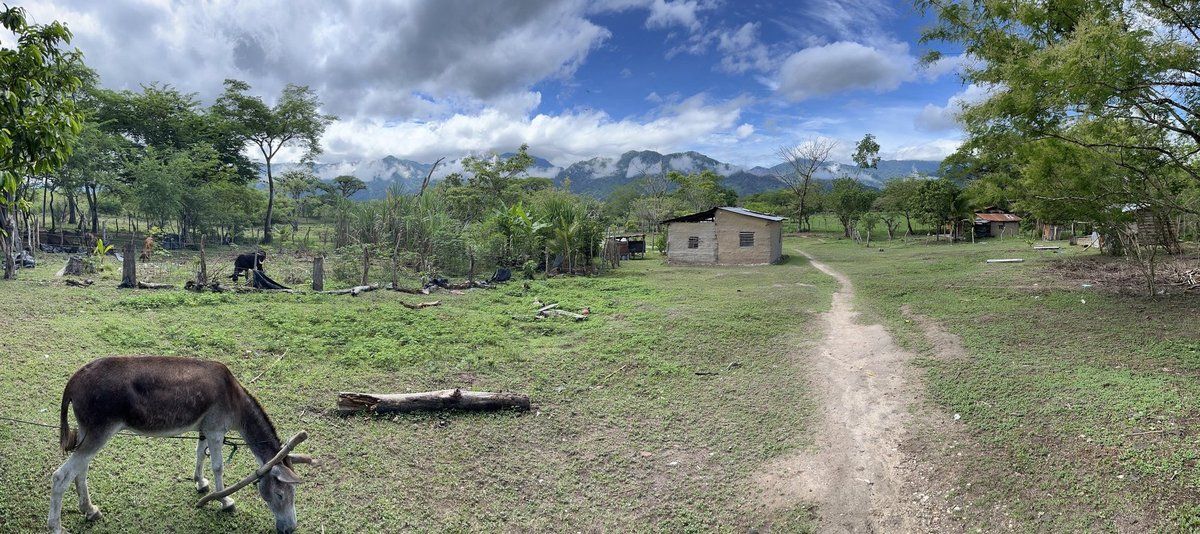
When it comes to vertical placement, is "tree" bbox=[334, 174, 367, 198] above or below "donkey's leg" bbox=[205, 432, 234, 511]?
above

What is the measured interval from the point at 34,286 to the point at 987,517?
1751 cm

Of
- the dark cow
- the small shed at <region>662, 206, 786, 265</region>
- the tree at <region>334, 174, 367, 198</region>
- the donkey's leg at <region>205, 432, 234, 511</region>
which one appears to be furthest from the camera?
the tree at <region>334, 174, 367, 198</region>

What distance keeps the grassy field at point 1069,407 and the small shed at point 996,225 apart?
1339 inches

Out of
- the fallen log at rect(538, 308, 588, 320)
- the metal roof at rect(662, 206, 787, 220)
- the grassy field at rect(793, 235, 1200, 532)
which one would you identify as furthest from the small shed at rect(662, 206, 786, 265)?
the fallen log at rect(538, 308, 588, 320)

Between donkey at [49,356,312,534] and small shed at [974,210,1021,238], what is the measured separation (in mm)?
47770

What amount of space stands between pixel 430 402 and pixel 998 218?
48510 millimetres

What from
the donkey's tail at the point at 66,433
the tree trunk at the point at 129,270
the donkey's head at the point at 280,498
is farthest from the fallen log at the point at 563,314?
the tree trunk at the point at 129,270

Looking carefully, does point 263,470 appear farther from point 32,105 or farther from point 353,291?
point 353,291

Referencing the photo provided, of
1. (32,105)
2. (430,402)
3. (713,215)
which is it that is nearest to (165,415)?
(32,105)

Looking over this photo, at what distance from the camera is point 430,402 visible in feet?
22.6

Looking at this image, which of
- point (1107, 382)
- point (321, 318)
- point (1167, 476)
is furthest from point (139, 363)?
point (1107, 382)

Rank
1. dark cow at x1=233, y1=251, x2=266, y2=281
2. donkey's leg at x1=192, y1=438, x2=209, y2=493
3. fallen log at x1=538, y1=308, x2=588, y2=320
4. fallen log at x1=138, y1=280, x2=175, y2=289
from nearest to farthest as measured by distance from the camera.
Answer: donkey's leg at x1=192, y1=438, x2=209, y2=493 → fallen log at x1=538, y1=308, x2=588, y2=320 → fallen log at x1=138, y1=280, x2=175, y2=289 → dark cow at x1=233, y1=251, x2=266, y2=281

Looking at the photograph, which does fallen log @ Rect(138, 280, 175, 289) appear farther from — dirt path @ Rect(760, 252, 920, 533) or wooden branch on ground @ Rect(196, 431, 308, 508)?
dirt path @ Rect(760, 252, 920, 533)

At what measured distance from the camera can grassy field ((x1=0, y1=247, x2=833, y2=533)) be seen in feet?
16.0
